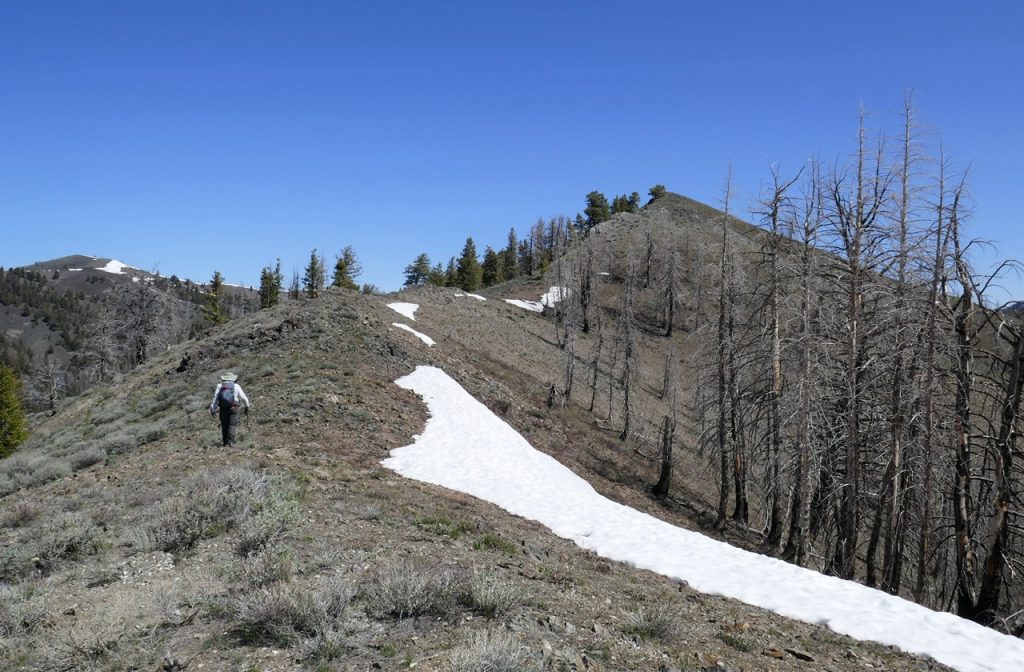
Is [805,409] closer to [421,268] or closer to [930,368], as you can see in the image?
[930,368]

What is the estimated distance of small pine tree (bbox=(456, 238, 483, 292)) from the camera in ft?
268

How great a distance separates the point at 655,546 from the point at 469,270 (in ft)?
241

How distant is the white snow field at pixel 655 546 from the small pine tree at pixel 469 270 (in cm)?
6382

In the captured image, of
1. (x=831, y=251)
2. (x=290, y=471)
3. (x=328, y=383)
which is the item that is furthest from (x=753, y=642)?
(x=328, y=383)

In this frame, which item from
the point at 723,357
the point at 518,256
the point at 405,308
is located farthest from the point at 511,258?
the point at 723,357

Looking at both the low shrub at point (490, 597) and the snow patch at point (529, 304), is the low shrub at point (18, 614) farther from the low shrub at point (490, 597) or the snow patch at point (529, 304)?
the snow patch at point (529, 304)

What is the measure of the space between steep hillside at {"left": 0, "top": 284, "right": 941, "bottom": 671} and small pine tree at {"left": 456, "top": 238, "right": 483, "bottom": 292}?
67845 mm

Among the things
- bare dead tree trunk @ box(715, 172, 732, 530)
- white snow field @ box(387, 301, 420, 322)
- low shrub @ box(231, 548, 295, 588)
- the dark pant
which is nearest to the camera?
low shrub @ box(231, 548, 295, 588)

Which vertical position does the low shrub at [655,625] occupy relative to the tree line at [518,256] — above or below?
below

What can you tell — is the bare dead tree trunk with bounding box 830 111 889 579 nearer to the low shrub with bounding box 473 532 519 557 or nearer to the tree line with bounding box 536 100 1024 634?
the tree line with bounding box 536 100 1024 634

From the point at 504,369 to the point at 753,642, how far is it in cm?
2509

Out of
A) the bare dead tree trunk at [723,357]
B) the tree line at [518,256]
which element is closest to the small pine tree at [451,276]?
the tree line at [518,256]

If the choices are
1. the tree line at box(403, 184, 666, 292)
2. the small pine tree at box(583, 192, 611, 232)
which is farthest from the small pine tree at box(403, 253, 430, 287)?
the small pine tree at box(583, 192, 611, 232)

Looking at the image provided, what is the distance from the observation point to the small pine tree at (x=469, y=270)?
81.6m
